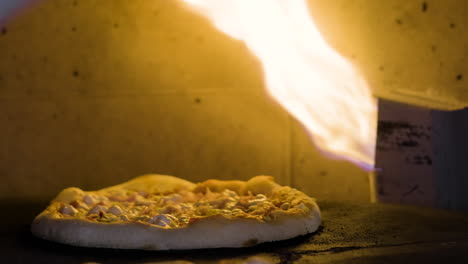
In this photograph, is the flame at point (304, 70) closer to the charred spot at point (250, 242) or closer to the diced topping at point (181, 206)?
the diced topping at point (181, 206)

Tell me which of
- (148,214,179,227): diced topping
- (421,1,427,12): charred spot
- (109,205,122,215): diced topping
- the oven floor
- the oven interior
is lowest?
the oven floor

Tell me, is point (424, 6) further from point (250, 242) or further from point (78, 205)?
point (78, 205)

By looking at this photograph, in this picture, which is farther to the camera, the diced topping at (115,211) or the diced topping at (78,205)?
the diced topping at (78,205)

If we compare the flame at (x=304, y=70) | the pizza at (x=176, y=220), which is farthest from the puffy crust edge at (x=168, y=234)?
the flame at (x=304, y=70)

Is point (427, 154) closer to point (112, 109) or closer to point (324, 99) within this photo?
point (324, 99)

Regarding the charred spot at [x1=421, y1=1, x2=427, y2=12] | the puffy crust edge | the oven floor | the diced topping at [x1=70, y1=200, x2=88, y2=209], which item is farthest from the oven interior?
the puffy crust edge

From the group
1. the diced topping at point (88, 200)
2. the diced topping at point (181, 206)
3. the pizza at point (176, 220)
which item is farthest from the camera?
the diced topping at point (88, 200)

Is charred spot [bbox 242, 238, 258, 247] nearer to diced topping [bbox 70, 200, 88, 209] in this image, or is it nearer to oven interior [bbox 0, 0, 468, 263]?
diced topping [bbox 70, 200, 88, 209]
